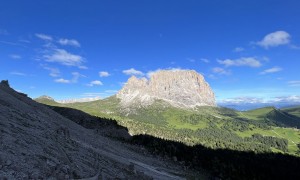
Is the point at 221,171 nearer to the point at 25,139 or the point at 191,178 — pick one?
the point at 191,178

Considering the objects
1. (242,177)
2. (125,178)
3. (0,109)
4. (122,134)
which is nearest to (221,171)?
(242,177)

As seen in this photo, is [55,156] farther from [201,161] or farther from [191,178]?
[201,161]

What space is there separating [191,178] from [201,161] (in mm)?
42085

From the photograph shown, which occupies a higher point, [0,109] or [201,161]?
[0,109]

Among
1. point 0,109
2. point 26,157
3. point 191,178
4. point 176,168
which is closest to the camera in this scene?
point 26,157

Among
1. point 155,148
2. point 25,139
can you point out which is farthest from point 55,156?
point 155,148

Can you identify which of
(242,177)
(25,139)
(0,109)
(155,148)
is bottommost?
(242,177)

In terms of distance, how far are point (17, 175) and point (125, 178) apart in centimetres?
2136

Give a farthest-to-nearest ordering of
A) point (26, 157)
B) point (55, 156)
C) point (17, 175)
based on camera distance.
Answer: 1. point (55, 156)
2. point (26, 157)
3. point (17, 175)

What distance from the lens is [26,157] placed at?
29.7 meters

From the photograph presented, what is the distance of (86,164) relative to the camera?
3988cm

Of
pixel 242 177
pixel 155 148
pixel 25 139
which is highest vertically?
pixel 25 139

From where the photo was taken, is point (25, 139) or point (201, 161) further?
point (201, 161)

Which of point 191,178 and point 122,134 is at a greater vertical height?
point 122,134
